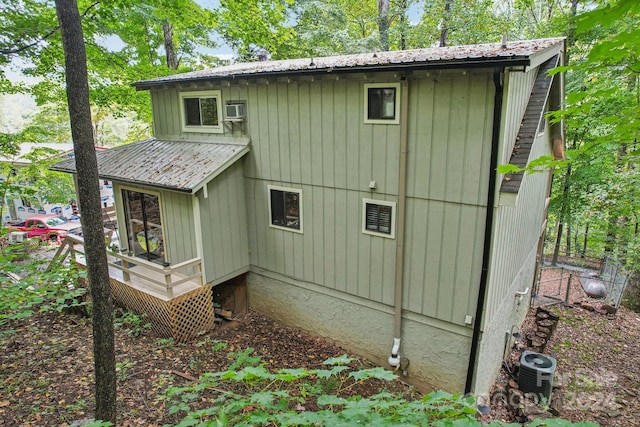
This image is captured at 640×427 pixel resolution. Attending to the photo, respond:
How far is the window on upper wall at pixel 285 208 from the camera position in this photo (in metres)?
7.89

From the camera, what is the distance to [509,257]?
7055mm

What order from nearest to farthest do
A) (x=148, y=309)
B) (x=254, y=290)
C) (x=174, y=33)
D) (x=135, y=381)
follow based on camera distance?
(x=135, y=381) < (x=148, y=309) < (x=254, y=290) < (x=174, y=33)

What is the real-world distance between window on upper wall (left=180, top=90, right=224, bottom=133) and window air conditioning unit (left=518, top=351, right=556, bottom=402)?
856 cm

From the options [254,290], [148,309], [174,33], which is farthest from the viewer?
[174,33]

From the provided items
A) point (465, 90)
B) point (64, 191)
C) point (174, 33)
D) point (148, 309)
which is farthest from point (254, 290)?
point (174, 33)

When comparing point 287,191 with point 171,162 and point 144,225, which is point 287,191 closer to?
point 171,162

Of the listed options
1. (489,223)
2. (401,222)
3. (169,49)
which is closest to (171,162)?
(401,222)

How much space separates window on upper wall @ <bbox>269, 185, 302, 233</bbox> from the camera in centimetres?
789

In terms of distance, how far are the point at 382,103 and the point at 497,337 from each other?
518cm

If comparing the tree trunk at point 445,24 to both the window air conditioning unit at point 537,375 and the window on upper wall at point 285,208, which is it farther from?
the window air conditioning unit at point 537,375

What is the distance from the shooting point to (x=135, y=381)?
5.99 m

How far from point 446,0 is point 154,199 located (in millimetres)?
16241

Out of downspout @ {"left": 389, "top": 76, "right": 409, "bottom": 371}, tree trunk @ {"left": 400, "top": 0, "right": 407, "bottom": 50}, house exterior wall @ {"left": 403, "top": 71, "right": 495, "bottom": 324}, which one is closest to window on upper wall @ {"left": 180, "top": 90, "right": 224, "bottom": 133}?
downspout @ {"left": 389, "top": 76, "right": 409, "bottom": 371}

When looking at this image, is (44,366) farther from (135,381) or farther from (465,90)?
(465,90)
